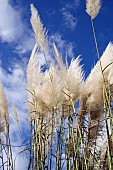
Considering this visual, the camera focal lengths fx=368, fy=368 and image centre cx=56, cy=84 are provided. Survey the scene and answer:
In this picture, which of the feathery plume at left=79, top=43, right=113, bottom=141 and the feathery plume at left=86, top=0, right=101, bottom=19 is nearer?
the feathery plume at left=86, top=0, right=101, bottom=19

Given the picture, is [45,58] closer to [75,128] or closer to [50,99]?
[50,99]

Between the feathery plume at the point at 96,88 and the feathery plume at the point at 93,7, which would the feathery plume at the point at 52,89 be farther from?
the feathery plume at the point at 93,7

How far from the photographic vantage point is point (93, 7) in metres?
2.79

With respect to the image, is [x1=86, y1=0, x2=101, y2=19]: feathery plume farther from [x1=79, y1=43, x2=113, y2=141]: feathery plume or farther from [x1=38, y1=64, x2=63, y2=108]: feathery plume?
[x1=38, y1=64, x2=63, y2=108]: feathery plume

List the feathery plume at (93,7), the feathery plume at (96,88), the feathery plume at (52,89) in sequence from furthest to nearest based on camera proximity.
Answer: the feathery plume at (52,89), the feathery plume at (96,88), the feathery plume at (93,7)

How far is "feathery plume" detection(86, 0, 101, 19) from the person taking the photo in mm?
2768

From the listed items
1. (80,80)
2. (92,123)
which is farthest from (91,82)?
(92,123)

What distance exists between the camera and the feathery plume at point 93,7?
2768 mm

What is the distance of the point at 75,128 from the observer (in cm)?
323

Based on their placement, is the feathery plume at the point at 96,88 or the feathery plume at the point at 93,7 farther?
the feathery plume at the point at 96,88

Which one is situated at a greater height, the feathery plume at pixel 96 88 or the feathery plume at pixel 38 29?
the feathery plume at pixel 38 29

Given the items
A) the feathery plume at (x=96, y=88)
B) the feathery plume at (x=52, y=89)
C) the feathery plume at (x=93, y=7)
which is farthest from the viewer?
the feathery plume at (x=52, y=89)

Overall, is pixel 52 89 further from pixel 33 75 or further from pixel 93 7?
pixel 93 7

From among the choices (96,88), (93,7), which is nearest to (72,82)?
(96,88)
